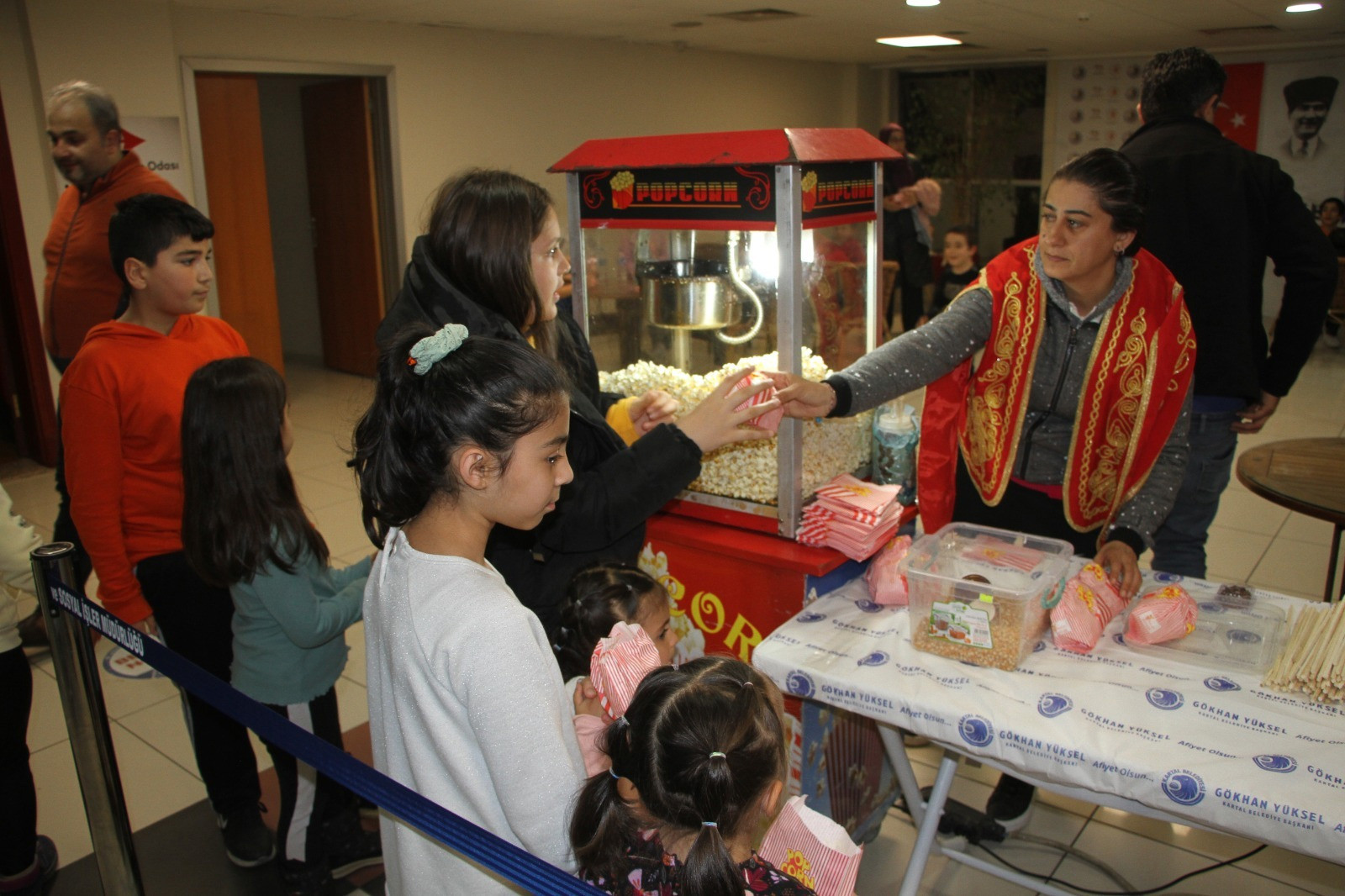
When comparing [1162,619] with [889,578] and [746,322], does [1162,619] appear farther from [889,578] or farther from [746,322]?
[746,322]

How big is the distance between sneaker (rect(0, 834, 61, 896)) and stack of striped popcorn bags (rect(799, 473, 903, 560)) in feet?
6.06

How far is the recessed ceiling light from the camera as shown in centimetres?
873

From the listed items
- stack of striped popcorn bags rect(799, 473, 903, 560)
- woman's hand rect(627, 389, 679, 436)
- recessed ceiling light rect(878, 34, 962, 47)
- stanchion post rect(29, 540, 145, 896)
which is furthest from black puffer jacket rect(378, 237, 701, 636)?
recessed ceiling light rect(878, 34, 962, 47)

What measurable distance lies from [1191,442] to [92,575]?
158 inches

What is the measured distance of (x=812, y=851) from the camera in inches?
50.4

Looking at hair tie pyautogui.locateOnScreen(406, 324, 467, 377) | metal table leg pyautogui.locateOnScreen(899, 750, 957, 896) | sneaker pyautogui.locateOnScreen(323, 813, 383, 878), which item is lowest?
sneaker pyautogui.locateOnScreen(323, 813, 383, 878)

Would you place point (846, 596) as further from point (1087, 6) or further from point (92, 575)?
point (1087, 6)

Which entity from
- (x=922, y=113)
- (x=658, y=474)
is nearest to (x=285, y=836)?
(x=658, y=474)

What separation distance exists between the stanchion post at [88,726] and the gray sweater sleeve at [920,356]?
4.71 feet

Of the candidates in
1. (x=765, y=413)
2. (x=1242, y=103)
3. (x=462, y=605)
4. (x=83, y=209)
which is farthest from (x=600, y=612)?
(x=1242, y=103)

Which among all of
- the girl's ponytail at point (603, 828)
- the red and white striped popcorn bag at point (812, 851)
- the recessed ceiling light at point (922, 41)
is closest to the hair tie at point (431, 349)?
the girl's ponytail at point (603, 828)

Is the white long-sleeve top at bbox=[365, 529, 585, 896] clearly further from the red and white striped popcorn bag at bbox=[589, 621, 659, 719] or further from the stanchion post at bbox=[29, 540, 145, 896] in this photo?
the stanchion post at bbox=[29, 540, 145, 896]

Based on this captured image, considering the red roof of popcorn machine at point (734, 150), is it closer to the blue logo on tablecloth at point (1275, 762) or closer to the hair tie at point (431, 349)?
the hair tie at point (431, 349)

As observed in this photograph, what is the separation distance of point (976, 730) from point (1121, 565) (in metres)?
0.57
